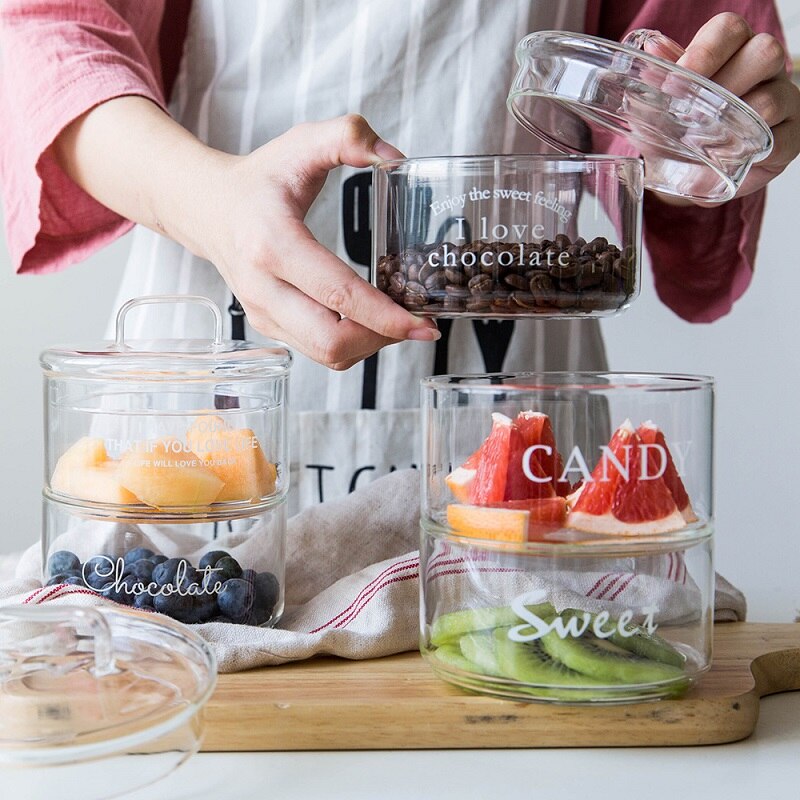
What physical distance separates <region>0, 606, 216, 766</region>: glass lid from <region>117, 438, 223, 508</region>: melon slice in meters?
0.12

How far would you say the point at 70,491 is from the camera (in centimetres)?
73

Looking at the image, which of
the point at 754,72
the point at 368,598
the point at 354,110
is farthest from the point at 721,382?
the point at 368,598

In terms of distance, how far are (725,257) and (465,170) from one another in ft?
1.77

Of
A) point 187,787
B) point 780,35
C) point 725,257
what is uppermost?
point 780,35

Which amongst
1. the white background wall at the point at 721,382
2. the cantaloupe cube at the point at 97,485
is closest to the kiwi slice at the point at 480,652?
the cantaloupe cube at the point at 97,485

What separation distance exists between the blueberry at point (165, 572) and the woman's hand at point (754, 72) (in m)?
0.45

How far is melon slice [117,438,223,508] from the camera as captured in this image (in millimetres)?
698

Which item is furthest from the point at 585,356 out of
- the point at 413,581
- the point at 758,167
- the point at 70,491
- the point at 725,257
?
the point at 70,491

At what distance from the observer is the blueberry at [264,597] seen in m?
0.73

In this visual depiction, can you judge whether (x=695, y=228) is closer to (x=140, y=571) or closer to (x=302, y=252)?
(x=302, y=252)

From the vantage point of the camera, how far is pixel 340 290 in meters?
0.69

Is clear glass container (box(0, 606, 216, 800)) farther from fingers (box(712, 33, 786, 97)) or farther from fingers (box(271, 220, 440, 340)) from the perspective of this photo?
fingers (box(712, 33, 786, 97))

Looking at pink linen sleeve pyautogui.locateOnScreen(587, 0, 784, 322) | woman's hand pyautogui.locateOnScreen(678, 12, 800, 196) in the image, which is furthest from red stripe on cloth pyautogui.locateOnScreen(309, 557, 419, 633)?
pink linen sleeve pyautogui.locateOnScreen(587, 0, 784, 322)

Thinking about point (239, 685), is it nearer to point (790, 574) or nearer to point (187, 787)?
point (187, 787)
